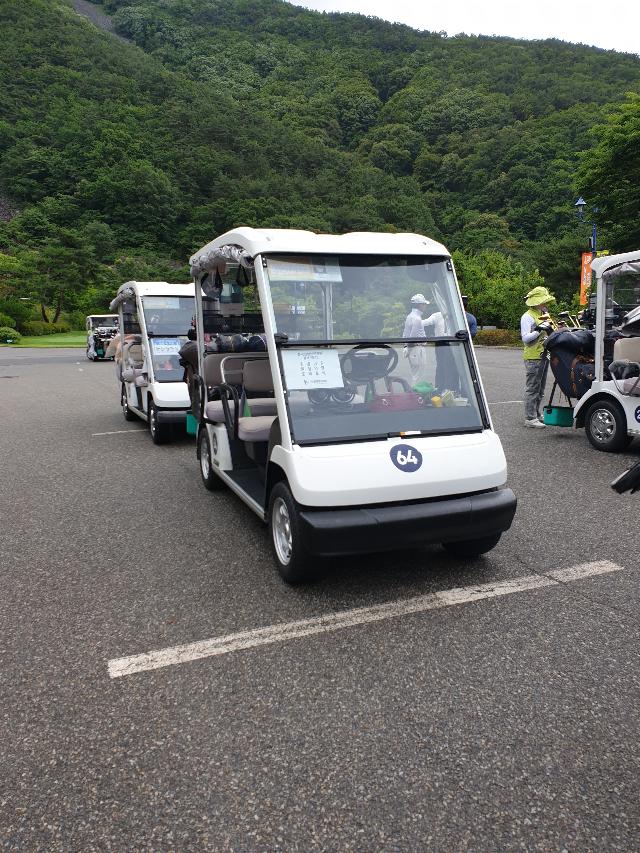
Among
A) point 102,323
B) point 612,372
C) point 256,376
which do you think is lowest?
point 102,323

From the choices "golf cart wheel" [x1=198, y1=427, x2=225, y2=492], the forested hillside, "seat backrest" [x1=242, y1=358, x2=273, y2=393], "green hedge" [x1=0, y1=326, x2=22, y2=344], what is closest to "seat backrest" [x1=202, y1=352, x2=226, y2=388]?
"golf cart wheel" [x1=198, y1=427, x2=225, y2=492]

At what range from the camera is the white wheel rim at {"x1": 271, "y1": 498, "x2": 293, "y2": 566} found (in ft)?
12.8

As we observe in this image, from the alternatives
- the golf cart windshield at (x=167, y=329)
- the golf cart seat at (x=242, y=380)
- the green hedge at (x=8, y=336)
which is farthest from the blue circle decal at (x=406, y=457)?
the green hedge at (x=8, y=336)

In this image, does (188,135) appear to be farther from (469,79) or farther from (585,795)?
(585,795)

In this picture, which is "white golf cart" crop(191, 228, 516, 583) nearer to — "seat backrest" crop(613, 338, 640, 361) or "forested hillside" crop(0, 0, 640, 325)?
"seat backrest" crop(613, 338, 640, 361)

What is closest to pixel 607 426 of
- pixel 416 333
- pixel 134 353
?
pixel 416 333

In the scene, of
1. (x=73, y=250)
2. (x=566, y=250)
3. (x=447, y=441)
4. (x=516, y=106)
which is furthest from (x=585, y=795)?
(x=516, y=106)

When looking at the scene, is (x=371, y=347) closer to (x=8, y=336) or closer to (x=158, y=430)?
(x=158, y=430)

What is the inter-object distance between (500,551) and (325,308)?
2.06 m

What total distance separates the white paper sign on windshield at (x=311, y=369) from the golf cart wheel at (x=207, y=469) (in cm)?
231

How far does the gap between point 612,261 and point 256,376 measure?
175 inches

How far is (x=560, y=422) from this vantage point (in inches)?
314

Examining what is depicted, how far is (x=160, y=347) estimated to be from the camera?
8734mm

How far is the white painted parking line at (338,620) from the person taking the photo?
10.3ft
